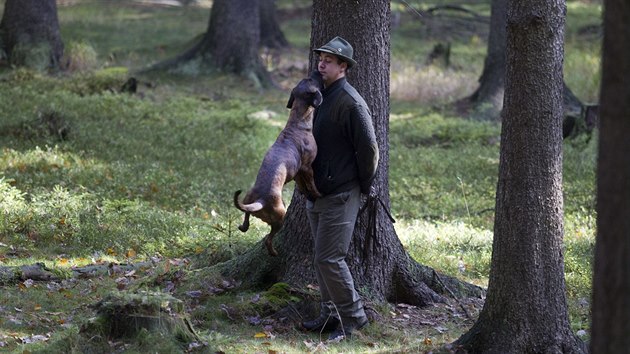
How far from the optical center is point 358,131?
7.36m

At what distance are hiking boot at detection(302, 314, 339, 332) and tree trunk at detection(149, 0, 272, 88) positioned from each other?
16.1m

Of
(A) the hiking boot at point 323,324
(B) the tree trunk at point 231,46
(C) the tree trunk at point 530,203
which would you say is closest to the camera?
(C) the tree trunk at point 530,203

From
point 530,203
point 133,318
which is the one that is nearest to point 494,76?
point 530,203

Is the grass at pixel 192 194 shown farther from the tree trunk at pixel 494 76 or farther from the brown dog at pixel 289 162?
the brown dog at pixel 289 162

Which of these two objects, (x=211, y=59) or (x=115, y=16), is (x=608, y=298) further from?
(x=115, y=16)

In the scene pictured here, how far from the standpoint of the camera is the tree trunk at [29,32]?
21516 mm

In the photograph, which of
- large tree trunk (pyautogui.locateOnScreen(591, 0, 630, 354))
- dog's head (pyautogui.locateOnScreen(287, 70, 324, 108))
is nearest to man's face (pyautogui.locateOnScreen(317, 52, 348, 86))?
dog's head (pyautogui.locateOnScreen(287, 70, 324, 108))

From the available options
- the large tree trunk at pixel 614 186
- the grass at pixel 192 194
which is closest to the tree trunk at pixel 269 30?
the grass at pixel 192 194

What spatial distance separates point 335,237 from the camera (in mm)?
7559

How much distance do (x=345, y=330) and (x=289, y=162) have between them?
5.59 feet

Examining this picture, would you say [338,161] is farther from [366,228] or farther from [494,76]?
[494,76]

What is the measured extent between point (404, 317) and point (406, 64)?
18700 mm

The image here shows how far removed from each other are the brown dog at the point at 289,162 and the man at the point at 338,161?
0.45 ft

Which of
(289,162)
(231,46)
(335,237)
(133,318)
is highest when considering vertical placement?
(289,162)
